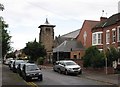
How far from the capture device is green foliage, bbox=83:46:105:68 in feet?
119

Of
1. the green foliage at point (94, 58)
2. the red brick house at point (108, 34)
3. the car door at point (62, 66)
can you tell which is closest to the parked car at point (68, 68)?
the car door at point (62, 66)

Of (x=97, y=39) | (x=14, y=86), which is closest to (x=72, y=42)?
(x=97, y=39)

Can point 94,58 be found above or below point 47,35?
below

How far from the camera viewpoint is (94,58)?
3681cm

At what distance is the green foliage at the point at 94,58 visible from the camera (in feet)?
119

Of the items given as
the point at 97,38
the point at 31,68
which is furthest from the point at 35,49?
the point at 31,68

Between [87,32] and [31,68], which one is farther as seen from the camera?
[87,32]

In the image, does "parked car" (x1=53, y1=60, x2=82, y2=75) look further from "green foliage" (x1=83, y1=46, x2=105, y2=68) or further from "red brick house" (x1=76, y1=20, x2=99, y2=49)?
"red brick house" (x1=76, y1=20, x2=99, y2=49)

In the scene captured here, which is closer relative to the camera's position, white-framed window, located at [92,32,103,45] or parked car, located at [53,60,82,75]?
parked car, located at [53,60,82,75]

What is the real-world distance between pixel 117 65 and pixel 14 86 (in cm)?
2230

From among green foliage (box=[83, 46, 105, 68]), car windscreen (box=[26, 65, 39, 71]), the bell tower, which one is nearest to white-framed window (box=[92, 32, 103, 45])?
green foliage (box=[83, 46, 105, 68])

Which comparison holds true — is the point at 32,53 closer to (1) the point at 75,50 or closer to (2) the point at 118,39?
(1) the point at 75,50

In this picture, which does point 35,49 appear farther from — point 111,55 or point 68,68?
point 111,55

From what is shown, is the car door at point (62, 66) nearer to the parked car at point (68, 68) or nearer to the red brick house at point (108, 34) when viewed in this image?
the parked car at point (68, 68)
